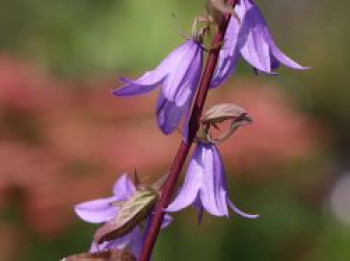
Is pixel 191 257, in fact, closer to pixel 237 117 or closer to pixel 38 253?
pixel 38 253

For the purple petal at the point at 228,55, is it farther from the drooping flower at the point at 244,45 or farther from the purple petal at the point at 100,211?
the purple petal at the point at 100,211

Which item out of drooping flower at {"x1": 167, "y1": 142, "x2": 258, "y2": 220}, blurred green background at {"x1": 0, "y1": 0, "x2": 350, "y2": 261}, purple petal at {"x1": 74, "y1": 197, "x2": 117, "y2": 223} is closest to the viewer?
drooping flower at {"x1": 167, "y1": 142, "x2": 258, "y2": 220}

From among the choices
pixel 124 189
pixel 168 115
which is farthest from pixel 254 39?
pixel 124 189

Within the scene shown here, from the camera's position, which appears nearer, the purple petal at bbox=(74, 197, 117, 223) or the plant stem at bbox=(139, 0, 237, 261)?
the plant stem at bbox=(139, 0, 237, 261)

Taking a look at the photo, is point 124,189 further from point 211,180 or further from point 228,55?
point 228,55

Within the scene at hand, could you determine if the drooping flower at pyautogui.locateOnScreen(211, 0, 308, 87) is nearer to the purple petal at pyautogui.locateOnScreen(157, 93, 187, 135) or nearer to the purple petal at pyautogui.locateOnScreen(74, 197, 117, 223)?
the purple petal at pyautogui.locateOnScreen(157, 93, 187, 135)

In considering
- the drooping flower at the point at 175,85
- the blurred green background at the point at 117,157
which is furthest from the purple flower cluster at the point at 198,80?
the blurred green background at the point at 117,157

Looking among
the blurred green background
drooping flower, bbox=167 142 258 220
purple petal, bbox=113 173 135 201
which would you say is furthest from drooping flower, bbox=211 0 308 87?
the blurred green background
